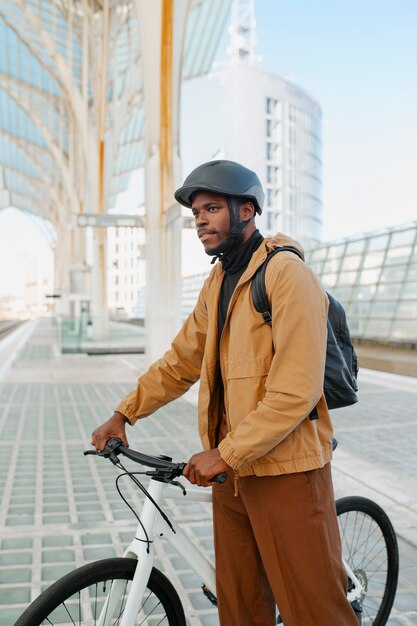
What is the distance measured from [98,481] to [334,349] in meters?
4.21

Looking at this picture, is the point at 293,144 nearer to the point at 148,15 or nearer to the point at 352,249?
the point at 352,249

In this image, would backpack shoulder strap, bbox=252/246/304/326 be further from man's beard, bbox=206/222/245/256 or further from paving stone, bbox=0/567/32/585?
paving stone, bbox=0/567/32/585

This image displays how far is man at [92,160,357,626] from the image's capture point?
1812mm

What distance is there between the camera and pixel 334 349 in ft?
6.59

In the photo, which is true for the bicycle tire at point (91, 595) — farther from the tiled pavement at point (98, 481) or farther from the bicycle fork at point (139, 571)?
the tiled pavement at point (98, 481)

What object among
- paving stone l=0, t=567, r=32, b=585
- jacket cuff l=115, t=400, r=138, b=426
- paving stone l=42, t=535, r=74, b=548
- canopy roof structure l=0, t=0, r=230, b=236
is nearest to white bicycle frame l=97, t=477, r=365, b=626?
jacket cuff l=115, t=400, r=138, b=426

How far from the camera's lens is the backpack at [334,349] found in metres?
1.92

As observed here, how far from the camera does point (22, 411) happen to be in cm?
930

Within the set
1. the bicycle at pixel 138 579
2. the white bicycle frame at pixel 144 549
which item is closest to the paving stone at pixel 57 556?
the bicycle at pixel 138 579

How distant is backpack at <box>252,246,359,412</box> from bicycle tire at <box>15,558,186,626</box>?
77 centimetres

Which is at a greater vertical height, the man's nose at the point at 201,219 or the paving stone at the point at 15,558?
the man's nose at the point at 201,219

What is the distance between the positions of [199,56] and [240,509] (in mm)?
37059

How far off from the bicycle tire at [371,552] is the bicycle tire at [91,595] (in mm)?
796

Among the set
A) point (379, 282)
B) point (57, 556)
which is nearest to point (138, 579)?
point (57, 556)
